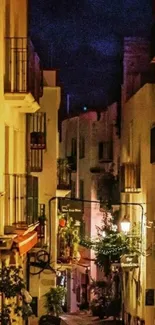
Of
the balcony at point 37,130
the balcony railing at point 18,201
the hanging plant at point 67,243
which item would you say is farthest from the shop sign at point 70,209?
the balcony railing at point 18,201

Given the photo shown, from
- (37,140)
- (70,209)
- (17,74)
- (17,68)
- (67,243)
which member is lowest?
(67,243)

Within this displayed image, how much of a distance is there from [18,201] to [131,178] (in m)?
12.5

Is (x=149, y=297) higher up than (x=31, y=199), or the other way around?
(x=31, y=199)

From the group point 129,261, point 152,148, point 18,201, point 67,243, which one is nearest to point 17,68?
point 18,201

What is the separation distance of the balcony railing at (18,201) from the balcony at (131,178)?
421 inches

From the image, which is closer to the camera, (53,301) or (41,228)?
(41,228)

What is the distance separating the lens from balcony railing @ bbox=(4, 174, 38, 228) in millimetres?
19620

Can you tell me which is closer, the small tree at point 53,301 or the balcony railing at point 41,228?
the balcony railing at point 41,228

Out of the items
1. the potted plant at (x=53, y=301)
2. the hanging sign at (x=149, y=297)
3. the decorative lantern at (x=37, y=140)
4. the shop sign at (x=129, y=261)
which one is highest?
the decorative lantern at (x=37, y=140)

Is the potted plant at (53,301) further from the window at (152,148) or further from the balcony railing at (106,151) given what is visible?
the balcony railing at (106,151)

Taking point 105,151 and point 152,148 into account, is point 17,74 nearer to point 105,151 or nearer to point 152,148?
point 152,148

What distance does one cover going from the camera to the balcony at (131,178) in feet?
108

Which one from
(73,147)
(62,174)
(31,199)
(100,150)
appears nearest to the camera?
(31,199)

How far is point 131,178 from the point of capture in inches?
1297
